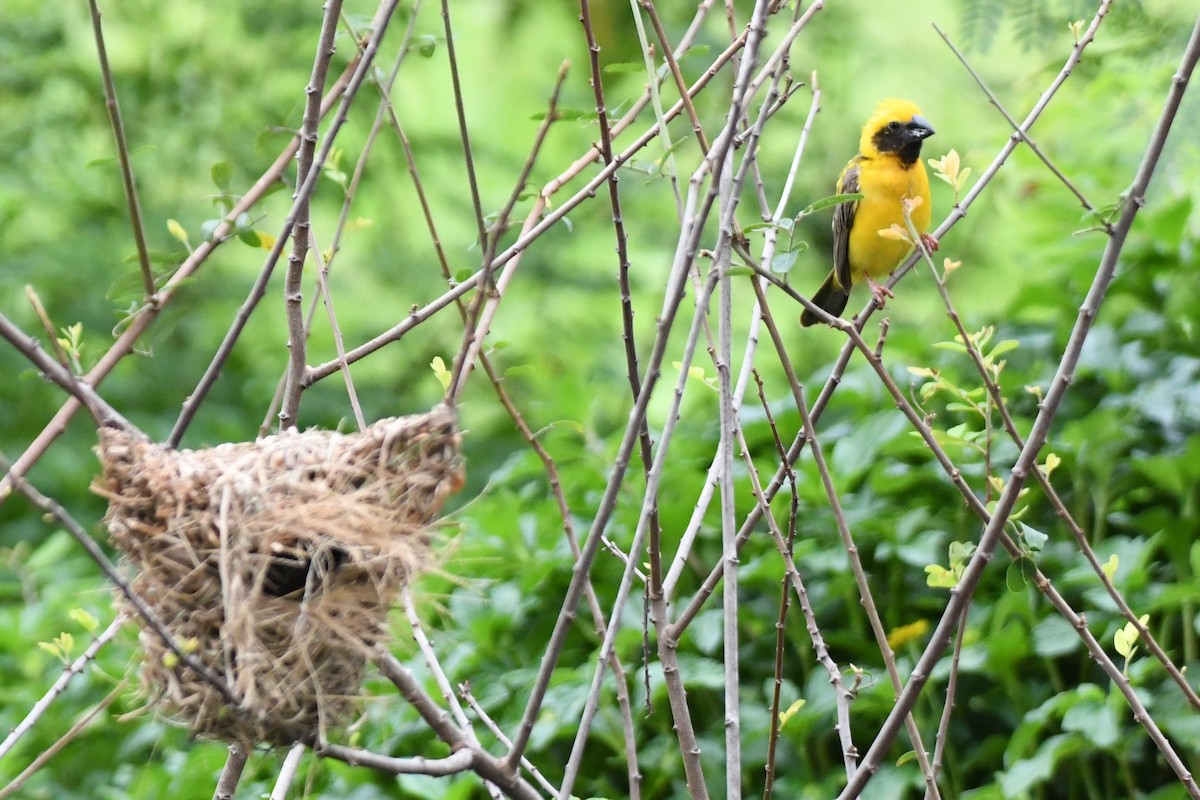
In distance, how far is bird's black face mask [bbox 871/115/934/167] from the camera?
469 centimetres

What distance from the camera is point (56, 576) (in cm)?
552

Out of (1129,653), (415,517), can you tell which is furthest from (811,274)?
(415,517)

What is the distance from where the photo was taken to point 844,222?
15.7 ft

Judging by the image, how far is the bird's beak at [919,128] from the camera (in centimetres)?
458

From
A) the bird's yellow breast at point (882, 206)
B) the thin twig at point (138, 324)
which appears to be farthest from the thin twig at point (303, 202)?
the bird's yellow breast at point (882, 206)

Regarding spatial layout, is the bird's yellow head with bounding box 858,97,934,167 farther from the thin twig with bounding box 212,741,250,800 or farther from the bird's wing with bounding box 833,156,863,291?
the thin twig with bounding box 212,741,250,800

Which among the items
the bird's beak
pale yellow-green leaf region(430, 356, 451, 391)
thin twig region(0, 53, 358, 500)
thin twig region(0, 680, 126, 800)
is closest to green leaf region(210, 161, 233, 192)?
thin twig region(0, 53, 358, 500)

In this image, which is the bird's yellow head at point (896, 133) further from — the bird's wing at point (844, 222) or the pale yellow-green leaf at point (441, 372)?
the pale yellow-green leaf at point (441, 372)

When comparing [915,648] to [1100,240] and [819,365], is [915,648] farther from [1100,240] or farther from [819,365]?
[819,365]

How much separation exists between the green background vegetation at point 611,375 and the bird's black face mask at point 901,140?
1.39 feet

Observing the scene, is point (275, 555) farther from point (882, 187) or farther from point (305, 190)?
point (882, 187)

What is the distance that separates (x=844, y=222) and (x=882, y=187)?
0.63 feet

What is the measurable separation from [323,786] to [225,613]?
2.07 meters

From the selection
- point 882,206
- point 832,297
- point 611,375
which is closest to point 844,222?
point 882,206
